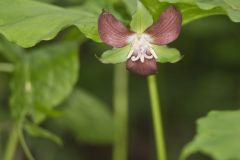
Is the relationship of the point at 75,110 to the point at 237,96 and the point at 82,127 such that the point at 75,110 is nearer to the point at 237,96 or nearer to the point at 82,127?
the point at 82,127

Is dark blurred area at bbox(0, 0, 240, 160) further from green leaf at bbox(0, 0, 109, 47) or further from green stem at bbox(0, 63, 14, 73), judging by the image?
green leaf at bbox(0, 0, 109, 47)

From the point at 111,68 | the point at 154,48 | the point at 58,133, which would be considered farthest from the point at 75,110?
the point at 154,48

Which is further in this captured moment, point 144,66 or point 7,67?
point 7,67

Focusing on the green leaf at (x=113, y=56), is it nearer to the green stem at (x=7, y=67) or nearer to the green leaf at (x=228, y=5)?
the green leaf at (x=228, y=5)

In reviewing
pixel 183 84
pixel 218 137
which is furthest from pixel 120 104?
pixel 218 137

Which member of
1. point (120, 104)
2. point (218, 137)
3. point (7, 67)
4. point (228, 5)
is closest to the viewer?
point (218, 137)

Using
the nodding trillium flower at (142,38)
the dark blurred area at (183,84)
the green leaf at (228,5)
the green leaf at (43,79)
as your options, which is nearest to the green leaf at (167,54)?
the nodding trillium flower at (142,38)

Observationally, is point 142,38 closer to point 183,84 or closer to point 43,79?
point 43,79
